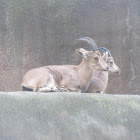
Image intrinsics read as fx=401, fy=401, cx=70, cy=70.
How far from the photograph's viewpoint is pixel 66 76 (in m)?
8.90

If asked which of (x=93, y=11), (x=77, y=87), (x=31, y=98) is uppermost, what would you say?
(x=93, y=11)

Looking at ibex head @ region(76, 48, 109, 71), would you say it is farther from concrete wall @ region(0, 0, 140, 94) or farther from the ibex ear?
concrete wall @ region(0, 0, 140, 94)

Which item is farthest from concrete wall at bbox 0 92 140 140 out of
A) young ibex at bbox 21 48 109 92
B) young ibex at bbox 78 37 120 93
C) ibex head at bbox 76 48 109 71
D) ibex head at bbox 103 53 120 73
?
ibex head at bbox 103 53 120 73

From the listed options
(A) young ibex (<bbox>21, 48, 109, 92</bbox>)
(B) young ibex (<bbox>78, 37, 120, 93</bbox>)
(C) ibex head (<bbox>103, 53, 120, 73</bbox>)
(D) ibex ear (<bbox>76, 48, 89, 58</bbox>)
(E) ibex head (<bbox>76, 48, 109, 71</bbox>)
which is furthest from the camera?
(C) ibex head (<bbox>103, 53, 120, 73</bbox>)

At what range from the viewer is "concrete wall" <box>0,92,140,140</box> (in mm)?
6117

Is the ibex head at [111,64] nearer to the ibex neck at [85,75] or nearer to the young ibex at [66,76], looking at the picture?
the young ibex at [66,76]

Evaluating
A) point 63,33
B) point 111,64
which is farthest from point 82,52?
point 63,33

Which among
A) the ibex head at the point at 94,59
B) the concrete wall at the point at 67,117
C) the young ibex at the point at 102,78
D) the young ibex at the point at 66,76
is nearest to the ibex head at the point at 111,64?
the young ibex at the point at 102,78

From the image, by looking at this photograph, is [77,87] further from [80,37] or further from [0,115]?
[0,115]

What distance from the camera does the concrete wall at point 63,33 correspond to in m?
9.63

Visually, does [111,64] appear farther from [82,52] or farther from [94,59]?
[82,52]

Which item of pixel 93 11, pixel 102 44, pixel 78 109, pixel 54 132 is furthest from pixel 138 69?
pixel 54 132

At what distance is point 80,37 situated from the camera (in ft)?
32.7

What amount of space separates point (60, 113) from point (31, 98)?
54 centimetres
